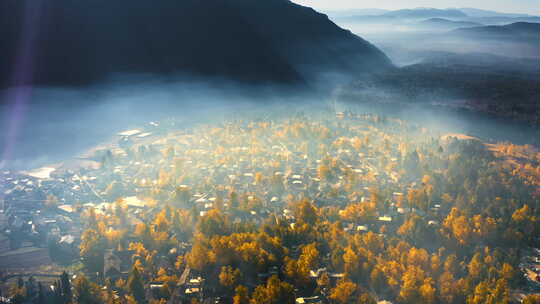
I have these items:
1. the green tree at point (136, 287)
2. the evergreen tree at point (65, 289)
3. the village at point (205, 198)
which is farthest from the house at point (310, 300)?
the evergreen tree at point (65, 289)

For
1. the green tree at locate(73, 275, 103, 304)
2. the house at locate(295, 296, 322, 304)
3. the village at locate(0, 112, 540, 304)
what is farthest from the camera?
the village at locate(0, 112, 540, 304)

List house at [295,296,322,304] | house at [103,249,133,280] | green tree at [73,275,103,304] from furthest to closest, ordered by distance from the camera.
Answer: house at [103,249,133,280] → house at [295,296,322,304] → green tree at [73,275,103,304]

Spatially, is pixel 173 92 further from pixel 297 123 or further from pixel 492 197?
pixel 492 197

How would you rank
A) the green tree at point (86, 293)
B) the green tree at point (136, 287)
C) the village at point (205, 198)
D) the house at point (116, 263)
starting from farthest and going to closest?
the village at point (205, 198), the house at point (116, 263), the green tree at point (136, 287), the green tree at point (86, 293)

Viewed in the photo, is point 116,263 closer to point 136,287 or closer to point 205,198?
point 136,287

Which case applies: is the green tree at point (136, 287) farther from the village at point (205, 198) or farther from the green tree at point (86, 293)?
the green tree at point (86, 293)

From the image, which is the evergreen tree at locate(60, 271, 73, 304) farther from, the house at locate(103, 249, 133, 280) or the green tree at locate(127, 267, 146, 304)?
the green tree at locate(127, 267, 146, 304)

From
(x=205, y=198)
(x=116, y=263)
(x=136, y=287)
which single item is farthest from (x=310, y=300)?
(x=205, y=198)

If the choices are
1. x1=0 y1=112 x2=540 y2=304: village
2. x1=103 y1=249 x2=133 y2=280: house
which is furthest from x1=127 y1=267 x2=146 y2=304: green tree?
x1=103 y1=249 x2=133 y2=280: house
